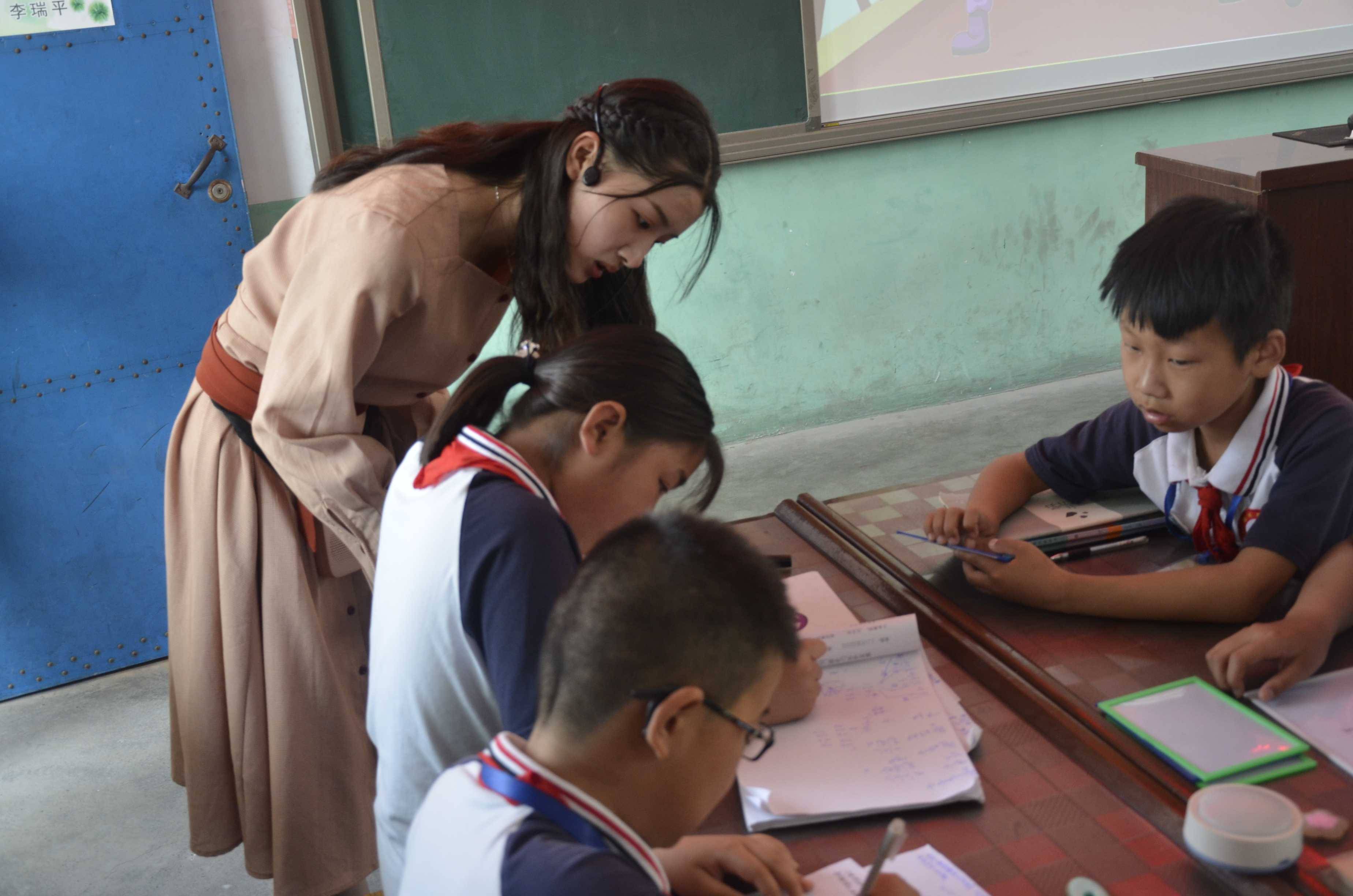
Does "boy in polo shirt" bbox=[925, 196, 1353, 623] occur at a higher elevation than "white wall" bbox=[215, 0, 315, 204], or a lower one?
lower

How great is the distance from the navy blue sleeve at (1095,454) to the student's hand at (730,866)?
82cm

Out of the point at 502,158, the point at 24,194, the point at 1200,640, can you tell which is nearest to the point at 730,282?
the point at 24,194

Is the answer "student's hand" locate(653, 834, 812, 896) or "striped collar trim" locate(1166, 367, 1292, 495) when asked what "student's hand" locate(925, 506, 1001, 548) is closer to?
"striped collar trim" locate(1166, 367, 1292, 495)

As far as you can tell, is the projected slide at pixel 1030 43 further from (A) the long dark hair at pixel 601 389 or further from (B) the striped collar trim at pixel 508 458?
(B) the striped collar trim at pixel 508 458

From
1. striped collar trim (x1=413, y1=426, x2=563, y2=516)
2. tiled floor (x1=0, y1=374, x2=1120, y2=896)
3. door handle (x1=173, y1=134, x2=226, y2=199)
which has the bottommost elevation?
tiled floor (x1=0, y1=374, x2=1120, y2=896)

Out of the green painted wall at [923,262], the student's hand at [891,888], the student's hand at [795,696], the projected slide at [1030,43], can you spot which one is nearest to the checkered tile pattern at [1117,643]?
the student's hand at [795,696]

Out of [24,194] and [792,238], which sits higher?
[24,194]

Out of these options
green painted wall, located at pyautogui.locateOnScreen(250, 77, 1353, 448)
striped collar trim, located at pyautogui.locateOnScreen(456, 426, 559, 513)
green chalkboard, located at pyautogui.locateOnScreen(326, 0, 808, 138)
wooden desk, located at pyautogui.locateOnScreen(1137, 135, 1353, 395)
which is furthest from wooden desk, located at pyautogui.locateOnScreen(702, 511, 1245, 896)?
green painted wall, located at pyautogui.locateOnScreen(250, 77, 1353, 448)

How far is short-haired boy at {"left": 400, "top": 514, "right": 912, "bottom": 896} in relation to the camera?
0.74m

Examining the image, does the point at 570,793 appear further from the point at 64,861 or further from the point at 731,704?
the point at 64,861

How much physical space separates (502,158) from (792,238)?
2.41 metres

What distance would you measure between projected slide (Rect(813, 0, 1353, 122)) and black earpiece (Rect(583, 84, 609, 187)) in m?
2.39

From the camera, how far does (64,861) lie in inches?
86.9

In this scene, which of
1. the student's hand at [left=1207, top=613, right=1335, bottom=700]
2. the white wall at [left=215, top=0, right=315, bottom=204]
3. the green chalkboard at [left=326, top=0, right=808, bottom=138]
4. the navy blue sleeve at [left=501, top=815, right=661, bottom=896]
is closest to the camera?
the navy blue sleeve at [left=501, top=815, right=661, bottom=896]
